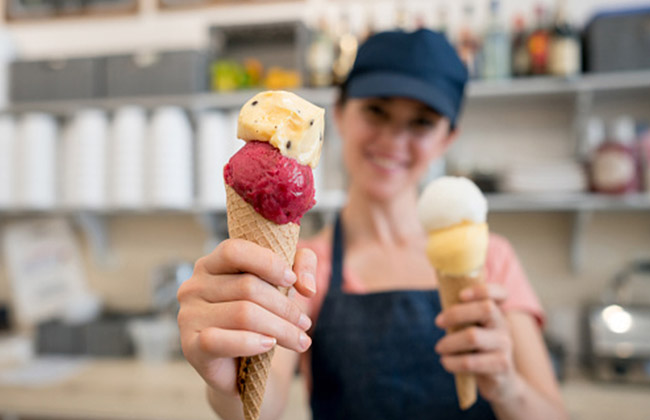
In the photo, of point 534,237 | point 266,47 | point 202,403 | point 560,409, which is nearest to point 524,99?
point 534,237

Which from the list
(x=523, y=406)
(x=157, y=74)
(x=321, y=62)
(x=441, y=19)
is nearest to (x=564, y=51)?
(x=441, y=19)

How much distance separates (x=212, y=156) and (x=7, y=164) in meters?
1.18

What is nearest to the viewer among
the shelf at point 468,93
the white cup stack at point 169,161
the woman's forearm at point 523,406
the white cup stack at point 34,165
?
the woman's forearm at point 523,406

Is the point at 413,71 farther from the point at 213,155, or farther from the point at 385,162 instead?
the point at 213,155

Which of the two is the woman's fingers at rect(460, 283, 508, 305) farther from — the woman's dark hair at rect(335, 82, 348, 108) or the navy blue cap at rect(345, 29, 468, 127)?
the woman's dark hair at rect(335, 82, 348, 108)

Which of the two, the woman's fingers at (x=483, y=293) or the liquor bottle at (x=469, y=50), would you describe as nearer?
the woman's fingers at (x=483, y=293)

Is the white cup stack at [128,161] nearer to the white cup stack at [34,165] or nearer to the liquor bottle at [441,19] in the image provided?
the white cup stack at [34,165]

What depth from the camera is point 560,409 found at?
1221 millimetres

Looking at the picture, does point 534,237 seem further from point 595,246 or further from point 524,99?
point 524,99

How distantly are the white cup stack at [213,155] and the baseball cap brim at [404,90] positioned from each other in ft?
4.32

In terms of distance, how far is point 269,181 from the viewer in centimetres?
70

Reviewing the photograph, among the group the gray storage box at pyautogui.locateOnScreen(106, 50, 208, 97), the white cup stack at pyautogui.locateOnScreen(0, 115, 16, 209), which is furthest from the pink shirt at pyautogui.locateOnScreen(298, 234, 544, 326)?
the white cup stack at pyautogui.locateOnScreen(0, 115, 16, 209)

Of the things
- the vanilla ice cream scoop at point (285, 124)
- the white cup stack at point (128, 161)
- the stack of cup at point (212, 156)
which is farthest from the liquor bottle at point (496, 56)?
the vanilla ice cream scoop at point (285, 124)

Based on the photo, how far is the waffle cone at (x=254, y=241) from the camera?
724 millimetres
